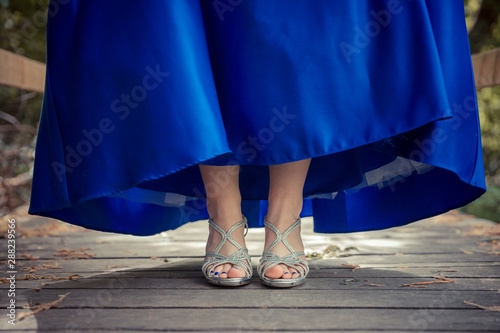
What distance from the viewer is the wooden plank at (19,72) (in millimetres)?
2004

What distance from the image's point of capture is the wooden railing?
190 cm

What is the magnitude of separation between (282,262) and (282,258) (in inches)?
0.6

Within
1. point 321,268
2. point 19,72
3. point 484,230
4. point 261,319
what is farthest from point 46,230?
point 484,230

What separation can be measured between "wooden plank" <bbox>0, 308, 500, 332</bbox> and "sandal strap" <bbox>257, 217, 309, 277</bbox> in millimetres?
218

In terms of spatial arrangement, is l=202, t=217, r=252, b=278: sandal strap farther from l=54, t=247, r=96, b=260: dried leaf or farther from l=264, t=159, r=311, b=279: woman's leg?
l=54, t=247, r=96, b=260: dried leaf

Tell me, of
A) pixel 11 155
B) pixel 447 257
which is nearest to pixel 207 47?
pixel 447 257

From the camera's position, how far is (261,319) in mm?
895

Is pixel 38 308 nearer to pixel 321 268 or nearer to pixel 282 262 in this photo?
pixel 282 262

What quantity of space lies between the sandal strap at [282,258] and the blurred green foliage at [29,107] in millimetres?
2081

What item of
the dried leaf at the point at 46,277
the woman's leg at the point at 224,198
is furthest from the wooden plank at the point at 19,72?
the woman's leg at the point at 224,198

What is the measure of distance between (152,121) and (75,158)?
216 mm

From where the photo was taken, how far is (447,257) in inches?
59.2

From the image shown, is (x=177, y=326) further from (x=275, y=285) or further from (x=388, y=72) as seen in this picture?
(x=388, y=72)

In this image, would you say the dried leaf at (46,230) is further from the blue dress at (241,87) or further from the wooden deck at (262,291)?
the blue dress at (241,87)
